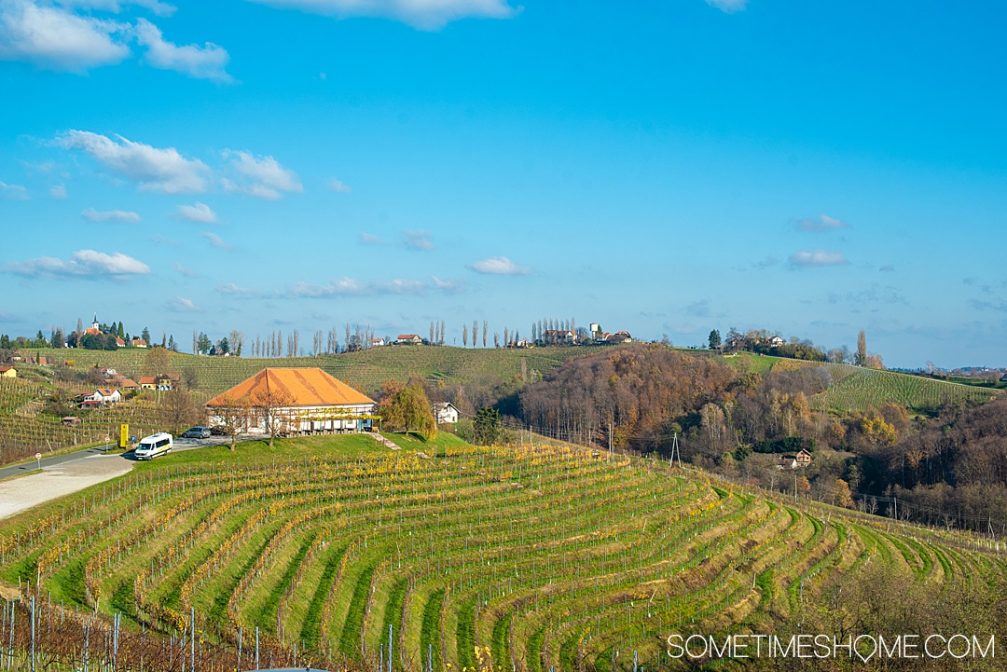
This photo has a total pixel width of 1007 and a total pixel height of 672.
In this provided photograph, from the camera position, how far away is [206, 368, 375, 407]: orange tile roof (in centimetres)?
4522

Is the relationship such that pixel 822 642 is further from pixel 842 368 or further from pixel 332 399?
pixel 842 368

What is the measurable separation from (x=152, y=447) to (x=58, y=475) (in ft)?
13.9

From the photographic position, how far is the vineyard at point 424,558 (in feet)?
62.4

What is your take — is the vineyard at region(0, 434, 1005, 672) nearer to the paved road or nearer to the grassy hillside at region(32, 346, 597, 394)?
the paved road

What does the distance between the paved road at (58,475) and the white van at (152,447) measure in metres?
0.43

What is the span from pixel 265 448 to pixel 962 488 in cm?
4327

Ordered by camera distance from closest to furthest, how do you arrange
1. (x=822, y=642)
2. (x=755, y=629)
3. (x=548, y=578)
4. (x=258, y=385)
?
1. (x=822, y=642)
2. (x=755, y=629)
3. (x=548, y=578)
4. (x=258, y=385)

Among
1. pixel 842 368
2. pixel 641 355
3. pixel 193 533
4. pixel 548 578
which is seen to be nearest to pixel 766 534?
pixel 548 578

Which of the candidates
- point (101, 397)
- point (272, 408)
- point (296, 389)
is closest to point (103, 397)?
point (101, 397)

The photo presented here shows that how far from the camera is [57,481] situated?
88.1 feet

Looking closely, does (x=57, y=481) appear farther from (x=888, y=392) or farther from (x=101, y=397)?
(x=888, y=392)

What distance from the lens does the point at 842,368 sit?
10250 centimetres

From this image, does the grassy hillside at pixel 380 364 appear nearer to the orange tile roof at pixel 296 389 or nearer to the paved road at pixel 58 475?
the orange tile roof at pixel 296 389

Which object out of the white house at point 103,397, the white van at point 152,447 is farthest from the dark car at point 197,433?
the white house at point 103,397
